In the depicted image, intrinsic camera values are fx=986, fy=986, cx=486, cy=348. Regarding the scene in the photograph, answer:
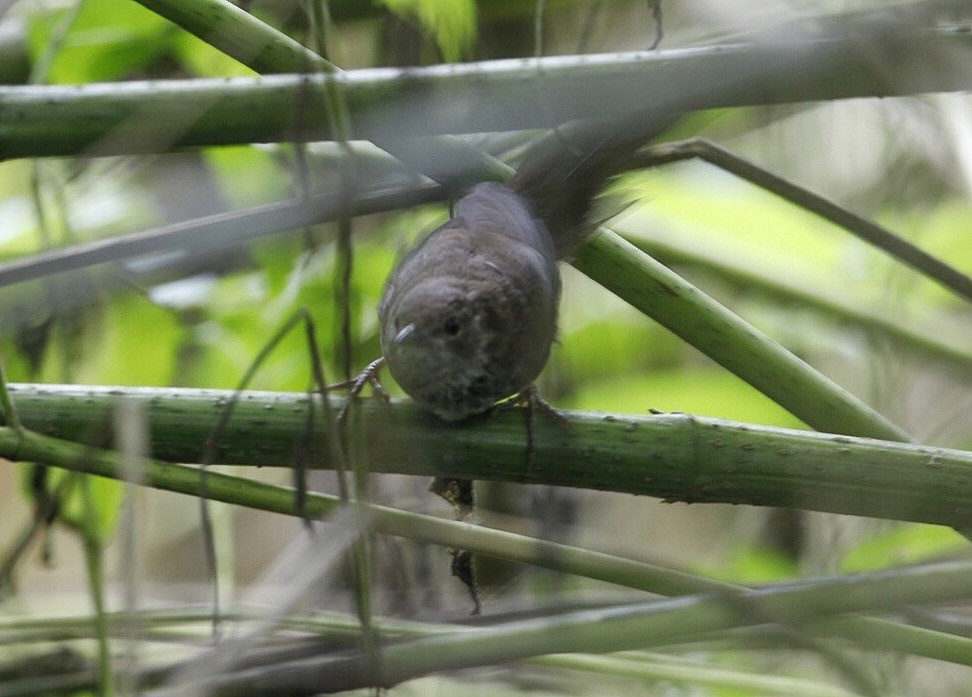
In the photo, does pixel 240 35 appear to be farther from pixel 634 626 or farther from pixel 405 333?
pixel 634 626

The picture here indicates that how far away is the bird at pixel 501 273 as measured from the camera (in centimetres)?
154

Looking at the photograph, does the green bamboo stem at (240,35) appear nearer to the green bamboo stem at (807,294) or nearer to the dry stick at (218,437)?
the dry stick at (218,437)

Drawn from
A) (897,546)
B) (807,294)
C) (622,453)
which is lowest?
(897,546)

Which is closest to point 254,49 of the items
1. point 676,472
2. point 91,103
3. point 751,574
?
point 91,103

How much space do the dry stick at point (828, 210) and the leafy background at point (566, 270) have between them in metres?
0.04

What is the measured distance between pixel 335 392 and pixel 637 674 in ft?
2.21

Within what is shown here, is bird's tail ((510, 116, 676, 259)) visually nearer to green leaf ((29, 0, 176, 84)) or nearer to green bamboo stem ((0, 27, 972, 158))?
green bamboo stem ((0, 27, 972, 158))

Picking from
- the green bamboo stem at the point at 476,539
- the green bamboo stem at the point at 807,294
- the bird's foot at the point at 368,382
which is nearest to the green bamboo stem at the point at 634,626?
the green bamboo stem at the point at 476,539

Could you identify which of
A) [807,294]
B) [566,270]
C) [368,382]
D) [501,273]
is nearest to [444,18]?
[501,273]

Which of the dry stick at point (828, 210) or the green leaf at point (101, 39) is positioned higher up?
the green leaf at point (101, 39)

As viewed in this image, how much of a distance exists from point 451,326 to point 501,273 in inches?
4.7

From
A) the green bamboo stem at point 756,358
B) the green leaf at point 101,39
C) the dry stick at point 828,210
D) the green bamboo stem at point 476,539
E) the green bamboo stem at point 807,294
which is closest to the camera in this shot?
the green bamboo stem at point 476,539

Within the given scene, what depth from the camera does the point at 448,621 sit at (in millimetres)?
1310

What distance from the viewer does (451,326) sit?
1.56 m
